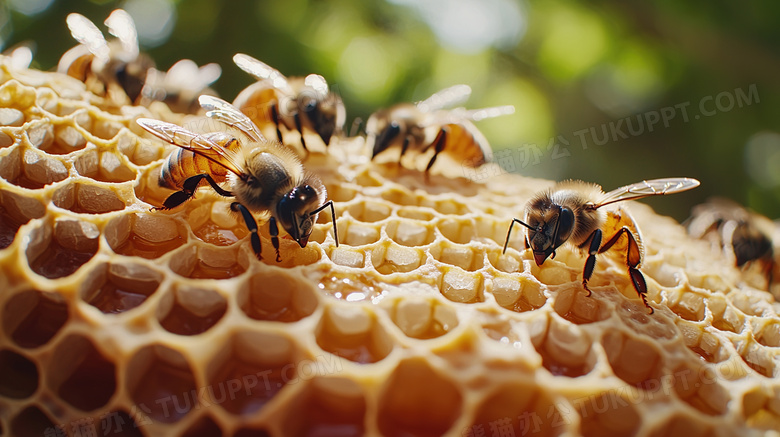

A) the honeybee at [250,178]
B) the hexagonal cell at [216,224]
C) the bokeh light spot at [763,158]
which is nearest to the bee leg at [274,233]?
the honeybee at [250,178]

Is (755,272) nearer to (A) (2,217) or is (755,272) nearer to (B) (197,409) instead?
(B) (197,409)

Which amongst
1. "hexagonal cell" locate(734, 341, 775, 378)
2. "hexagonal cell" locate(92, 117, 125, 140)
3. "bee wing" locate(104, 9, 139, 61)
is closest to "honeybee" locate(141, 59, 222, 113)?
"bee wing" locate(104, 9, 139, 61)

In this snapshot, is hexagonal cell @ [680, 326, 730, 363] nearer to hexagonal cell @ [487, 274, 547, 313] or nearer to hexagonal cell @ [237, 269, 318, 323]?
hexagonal cell @ [487, 274, 547, 313]

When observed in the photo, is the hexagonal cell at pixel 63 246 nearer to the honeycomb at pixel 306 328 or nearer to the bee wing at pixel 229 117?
the honeycomb at pixel 306 328

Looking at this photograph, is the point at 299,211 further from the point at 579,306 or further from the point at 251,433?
the point at 579,306

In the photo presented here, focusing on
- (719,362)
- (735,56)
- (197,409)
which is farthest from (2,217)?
(735,56)

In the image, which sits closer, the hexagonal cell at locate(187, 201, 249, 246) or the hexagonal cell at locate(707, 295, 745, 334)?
the hexagonal cell at locate(187, 201, 249, 246)

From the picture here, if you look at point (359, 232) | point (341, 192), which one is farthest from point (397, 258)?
point (341, 192)
